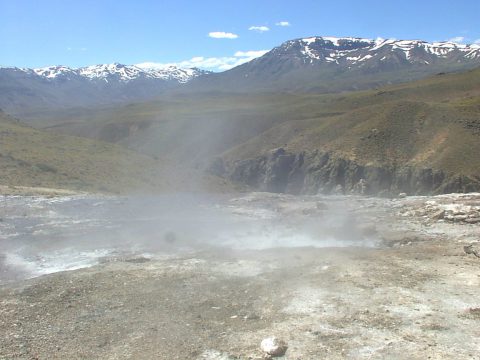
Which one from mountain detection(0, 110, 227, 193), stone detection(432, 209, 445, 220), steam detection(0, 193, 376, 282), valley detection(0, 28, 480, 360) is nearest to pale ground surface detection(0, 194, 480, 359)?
valley detection(0, 28, 480, 360)

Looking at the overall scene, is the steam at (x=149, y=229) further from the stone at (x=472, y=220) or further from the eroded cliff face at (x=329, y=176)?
the eroded cliff face at (x=329, y=176)

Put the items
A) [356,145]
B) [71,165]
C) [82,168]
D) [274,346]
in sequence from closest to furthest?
[274,346] < [82,168] < [71,165] < [356,145]

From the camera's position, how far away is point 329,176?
64.6 meters

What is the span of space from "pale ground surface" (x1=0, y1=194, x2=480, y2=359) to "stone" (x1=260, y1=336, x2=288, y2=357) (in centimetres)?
27

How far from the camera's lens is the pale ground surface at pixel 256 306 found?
16734 millimetres

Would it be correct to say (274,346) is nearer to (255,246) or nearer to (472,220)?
(255,246)

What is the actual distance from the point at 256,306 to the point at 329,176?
45.8 metres

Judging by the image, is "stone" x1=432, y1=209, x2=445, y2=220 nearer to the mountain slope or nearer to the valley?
the valley

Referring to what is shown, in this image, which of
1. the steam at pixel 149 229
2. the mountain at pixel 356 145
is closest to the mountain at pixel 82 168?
the steam at pixel 149 229

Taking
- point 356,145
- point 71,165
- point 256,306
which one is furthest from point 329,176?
point 256,306

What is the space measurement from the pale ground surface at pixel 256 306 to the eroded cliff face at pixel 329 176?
23.4 meters

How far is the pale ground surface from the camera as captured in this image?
1673 centimetres

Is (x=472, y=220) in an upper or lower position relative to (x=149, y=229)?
upper

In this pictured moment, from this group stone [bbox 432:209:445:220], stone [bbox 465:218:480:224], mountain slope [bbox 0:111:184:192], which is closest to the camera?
stone [bbox 465:218:480:224]
